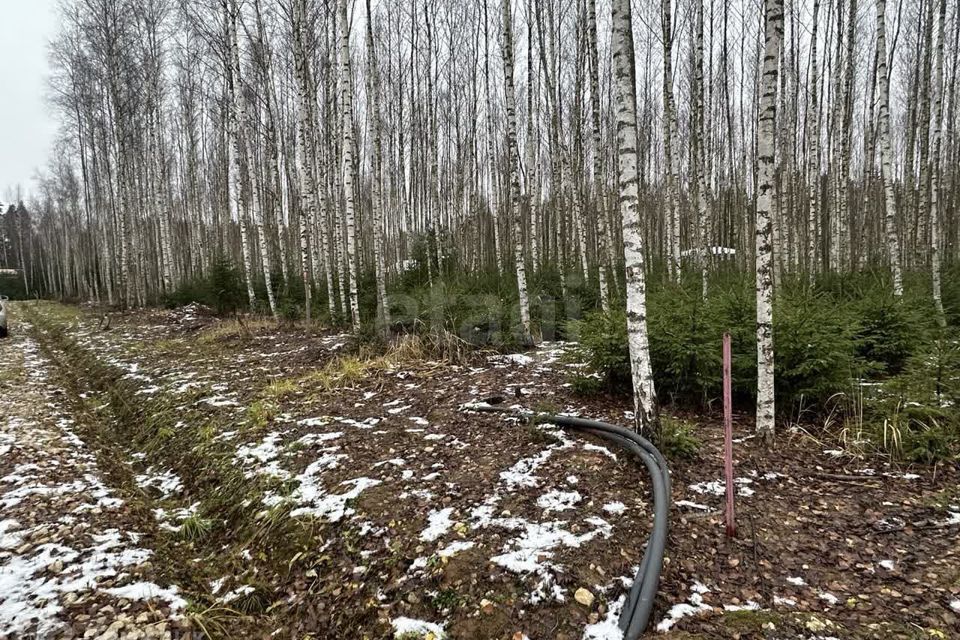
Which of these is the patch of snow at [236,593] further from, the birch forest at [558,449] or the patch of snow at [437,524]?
the patch of snow at [437,524]

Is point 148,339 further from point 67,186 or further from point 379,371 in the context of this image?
point 67,186

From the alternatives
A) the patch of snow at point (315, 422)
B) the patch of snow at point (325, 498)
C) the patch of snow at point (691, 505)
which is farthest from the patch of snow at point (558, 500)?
the patch of snow at point (315, 422)

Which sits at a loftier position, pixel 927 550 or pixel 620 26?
pixel 620 26

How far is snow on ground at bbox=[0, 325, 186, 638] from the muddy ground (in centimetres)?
1

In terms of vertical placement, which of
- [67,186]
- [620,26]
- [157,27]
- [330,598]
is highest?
[157,27]

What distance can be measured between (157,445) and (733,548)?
541cm

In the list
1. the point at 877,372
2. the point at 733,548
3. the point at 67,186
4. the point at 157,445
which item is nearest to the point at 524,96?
the point at 877,372

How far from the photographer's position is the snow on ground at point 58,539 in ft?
8.79

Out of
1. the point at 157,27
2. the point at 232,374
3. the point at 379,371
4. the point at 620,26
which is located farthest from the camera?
the point at 157,27

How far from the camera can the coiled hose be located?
7.04 ft

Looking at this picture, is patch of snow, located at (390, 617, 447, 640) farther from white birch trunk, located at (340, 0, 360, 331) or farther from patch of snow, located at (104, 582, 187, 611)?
white birch trunk, located at (340, 0, 360, 331)

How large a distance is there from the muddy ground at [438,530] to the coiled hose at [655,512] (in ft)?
0.33

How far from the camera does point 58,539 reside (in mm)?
3277

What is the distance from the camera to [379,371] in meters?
6.69
